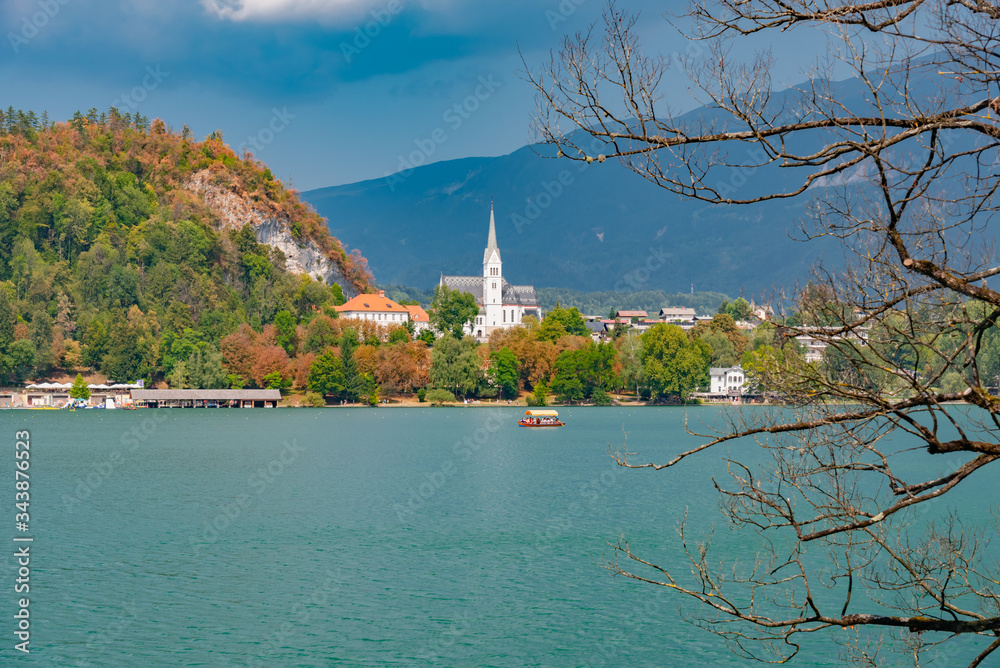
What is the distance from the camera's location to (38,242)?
137m

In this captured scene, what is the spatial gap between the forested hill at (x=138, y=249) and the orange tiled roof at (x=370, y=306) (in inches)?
134

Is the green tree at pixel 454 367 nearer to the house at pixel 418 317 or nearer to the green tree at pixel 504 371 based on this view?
the green tree at pixel 504 371

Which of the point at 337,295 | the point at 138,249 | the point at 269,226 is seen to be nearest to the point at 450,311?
the point at 337,295

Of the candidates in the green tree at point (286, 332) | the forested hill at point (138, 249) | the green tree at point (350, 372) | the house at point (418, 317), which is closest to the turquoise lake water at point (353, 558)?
the green tree at point (350, 372)

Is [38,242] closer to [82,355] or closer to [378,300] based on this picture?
[82,355]

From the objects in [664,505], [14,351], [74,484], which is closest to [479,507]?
[664,505]

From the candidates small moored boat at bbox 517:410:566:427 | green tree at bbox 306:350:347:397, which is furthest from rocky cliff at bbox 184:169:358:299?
small moored boat at bbox 517:410:566:427

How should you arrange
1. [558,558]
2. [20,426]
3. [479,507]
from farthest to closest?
1. [20,426]
2. [479,507]
3. [558,558]

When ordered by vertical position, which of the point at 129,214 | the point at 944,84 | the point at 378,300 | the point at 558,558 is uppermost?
the point at 129,214

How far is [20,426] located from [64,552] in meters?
62.8

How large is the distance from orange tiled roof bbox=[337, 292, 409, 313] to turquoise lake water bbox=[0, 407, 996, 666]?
9212 centimetres

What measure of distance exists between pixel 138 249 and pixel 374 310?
4020 cm

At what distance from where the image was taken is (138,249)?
137 meters

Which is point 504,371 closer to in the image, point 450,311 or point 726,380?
point 450,311
